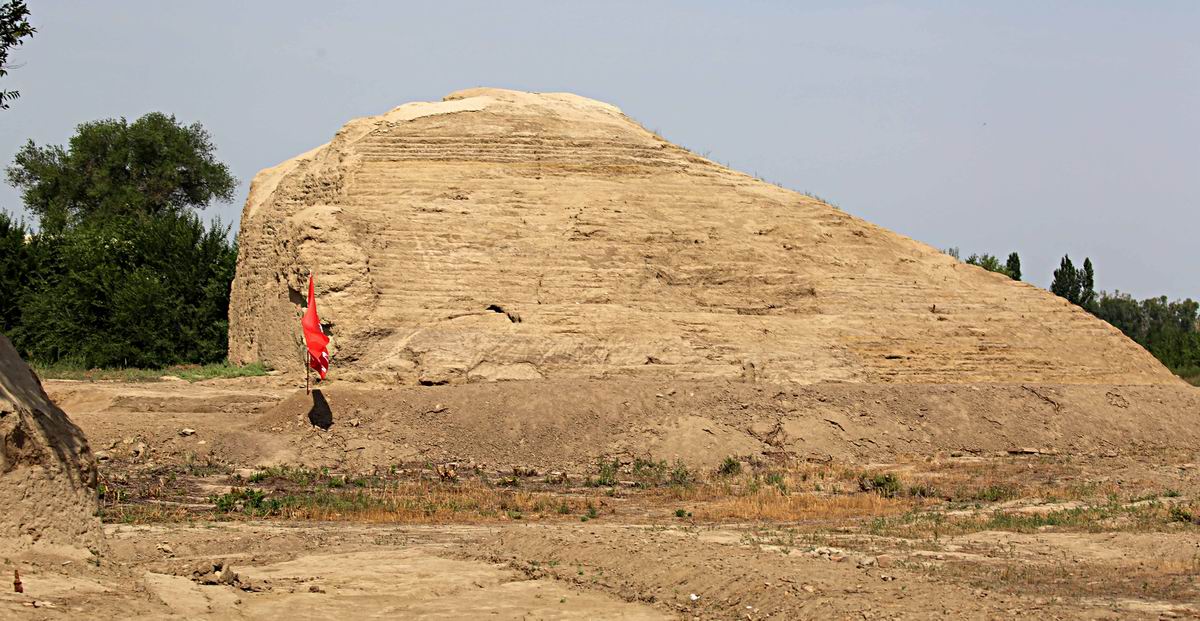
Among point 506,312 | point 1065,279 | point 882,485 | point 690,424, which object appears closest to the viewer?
point 882,485

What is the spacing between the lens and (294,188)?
2512 centimetres

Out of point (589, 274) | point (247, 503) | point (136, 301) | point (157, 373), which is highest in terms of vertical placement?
point (589, 274)

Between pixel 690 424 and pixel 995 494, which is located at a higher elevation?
pixel 690 424

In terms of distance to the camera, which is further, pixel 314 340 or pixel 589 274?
pixel 589 274

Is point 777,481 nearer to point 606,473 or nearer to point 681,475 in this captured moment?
point 681,475

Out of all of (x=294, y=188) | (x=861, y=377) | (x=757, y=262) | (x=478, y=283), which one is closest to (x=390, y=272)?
(x=478, y=283)

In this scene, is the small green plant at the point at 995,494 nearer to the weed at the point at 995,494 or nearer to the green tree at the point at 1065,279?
the weed at the point at 995,494

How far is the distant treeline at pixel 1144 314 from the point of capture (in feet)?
160

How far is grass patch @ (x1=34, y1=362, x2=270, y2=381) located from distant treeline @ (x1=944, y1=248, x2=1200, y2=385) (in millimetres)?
15763

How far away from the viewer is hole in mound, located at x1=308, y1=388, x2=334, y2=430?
67.8ft

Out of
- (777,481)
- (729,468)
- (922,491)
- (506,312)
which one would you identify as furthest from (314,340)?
(922,491)

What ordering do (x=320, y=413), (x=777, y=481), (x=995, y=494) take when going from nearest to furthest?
(x=995, y=494) → (x=777, y=481) → (x=320, y=413)

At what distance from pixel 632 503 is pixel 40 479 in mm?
9595

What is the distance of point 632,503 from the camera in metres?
17.8
